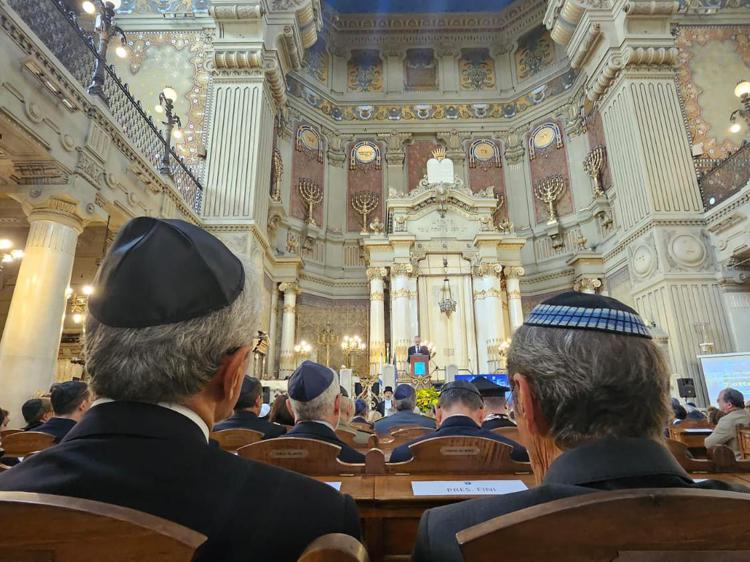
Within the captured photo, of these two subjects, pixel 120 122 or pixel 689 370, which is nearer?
pixel 120 122

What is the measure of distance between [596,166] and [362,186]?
778cm

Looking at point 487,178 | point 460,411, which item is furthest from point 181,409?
point 487,178

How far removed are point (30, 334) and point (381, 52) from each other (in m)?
16.8

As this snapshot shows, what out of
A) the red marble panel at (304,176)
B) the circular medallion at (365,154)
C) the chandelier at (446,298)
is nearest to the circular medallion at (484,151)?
the circular medallion at (365,154)

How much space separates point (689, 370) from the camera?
30.7 feet

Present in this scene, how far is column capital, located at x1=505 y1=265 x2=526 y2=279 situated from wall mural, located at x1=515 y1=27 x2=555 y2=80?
8298 millimetres

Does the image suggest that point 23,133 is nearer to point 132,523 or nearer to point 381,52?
point 132,523

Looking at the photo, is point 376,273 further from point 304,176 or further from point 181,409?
point 181,409

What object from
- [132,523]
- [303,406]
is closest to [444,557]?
[132,523]

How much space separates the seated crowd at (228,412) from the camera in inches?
27.5

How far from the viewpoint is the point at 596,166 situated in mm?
13461

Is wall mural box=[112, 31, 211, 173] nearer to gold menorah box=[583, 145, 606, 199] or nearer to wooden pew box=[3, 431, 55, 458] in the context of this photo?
wooden pew box=[3, 431, 55, 458]

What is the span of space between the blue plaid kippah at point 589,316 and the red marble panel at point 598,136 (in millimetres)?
13920

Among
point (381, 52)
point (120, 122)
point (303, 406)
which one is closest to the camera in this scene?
point (303, 406)
